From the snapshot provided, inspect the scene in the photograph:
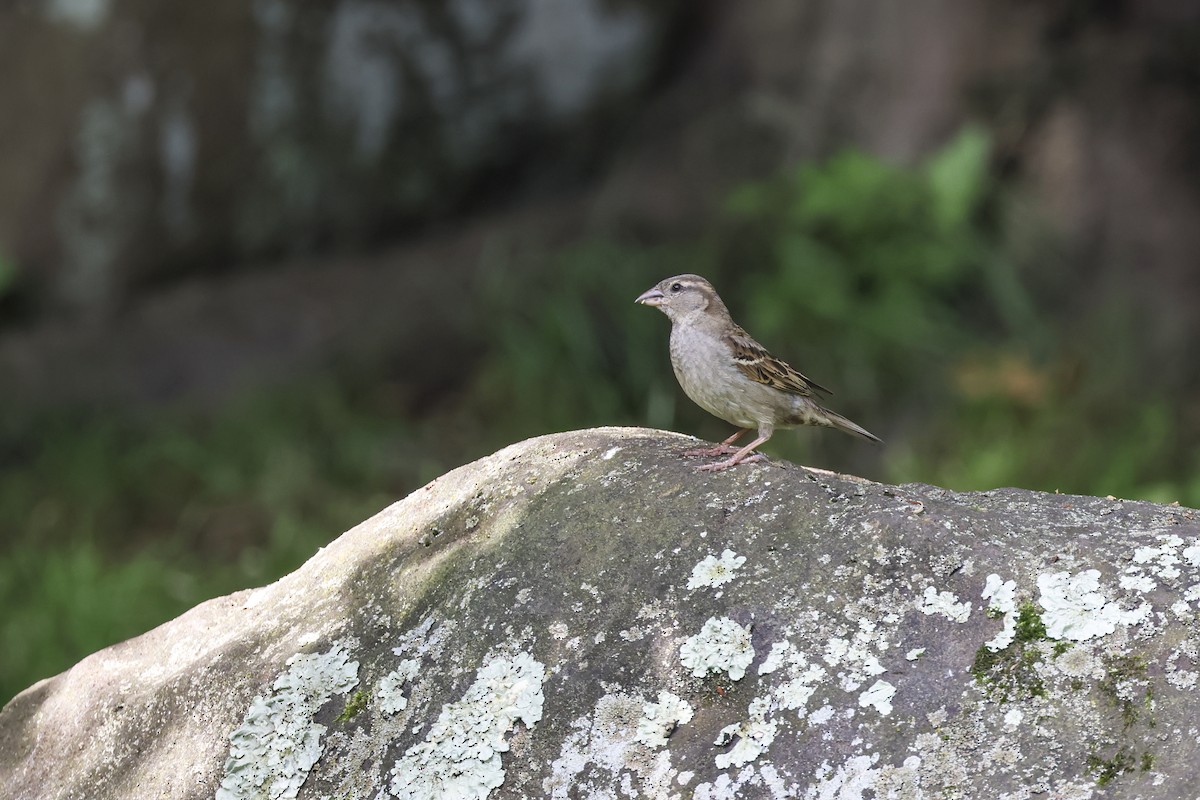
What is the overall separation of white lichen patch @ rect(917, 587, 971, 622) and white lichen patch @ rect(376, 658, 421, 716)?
1.05 m

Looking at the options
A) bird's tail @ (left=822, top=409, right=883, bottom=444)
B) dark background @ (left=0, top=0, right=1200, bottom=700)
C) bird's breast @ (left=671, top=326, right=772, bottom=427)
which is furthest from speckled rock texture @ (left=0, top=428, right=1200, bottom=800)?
dark background @ (left=0, top=0, right=1200, bottom=700)

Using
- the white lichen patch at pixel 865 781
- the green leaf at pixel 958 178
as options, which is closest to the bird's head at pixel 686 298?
the white lichen patch at pixel 865 781

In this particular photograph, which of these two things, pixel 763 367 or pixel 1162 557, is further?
pixel 763 367

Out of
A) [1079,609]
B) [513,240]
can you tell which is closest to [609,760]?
[1079,609]

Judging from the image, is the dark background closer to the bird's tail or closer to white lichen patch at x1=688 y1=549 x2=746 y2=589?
the bird's tail

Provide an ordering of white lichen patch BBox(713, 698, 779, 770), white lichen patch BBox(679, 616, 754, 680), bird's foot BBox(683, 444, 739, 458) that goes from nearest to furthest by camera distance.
Result: 1. white lichen patch BBox(713, 698, 779, 770)
2. white lichen patch BBox(679, 616, 754, 680)
3. bird's foot BBox(683, 444, 739, 458)

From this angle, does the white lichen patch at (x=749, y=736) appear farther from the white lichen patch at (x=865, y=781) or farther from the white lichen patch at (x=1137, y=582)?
the white lichen patch at (x=1137, y=582)

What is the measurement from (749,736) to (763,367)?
5.96ft

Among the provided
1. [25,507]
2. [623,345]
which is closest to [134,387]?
[25,507]

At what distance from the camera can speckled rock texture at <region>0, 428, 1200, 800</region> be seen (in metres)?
2.39

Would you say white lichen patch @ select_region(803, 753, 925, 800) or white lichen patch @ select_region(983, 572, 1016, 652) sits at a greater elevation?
white lichen patch @ select_region(983, 572, 1016, 652)

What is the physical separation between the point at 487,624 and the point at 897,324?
558cm

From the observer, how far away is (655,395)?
311 inches

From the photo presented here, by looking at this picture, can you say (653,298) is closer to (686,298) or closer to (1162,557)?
(686,298)
